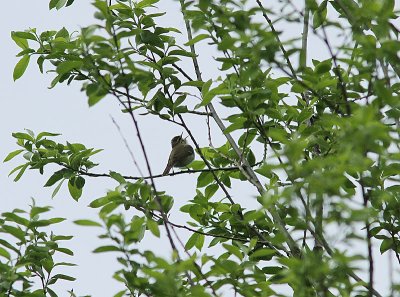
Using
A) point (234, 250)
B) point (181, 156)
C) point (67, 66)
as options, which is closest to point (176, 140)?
point (181, 156)

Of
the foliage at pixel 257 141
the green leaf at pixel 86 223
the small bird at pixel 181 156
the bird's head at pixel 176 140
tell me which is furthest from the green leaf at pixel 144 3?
the bird's head at pixel 176 140

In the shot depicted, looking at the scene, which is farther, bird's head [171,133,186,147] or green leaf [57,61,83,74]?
bird's head [171,133,186,147]

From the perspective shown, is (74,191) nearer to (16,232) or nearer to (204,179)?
(204,179)

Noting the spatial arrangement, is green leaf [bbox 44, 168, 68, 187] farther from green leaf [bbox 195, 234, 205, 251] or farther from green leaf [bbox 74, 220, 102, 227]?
green leaf [bbox 74, 220, 102, 227]

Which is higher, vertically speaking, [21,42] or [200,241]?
[21,42]

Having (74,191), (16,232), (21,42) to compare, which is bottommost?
(16,232)

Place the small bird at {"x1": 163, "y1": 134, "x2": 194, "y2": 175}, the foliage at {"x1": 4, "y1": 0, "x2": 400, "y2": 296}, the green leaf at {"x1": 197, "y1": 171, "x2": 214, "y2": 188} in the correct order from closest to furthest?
the foliage at {"x1": 4, "y1": 0, "x2": 400, "y2": 296}
the green leaf at {"x1": 197, "y1": 171, "x2": 214, "y2": 188}
the small bird at {"x1": 163, "y1": 134, "x2": 194, "y2": 175}

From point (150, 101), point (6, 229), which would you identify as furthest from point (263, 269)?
point (6, 229)

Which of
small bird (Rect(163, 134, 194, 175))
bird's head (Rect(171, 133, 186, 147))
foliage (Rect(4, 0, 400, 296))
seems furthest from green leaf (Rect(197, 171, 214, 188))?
bird's head (Rect(171, 133, 186, 147))

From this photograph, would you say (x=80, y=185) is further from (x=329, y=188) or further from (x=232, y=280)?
(x=329, y=188)

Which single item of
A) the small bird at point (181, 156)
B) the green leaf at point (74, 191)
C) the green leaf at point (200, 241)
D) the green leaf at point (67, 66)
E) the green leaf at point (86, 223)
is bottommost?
the green leaf at point (86, 223)

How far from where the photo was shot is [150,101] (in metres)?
7.20

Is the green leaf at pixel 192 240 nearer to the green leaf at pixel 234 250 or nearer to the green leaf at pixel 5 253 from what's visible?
the green leaf at pixel 5 253

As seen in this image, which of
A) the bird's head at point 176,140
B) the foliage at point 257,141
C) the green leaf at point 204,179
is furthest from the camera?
the bird's head at point 176,140
